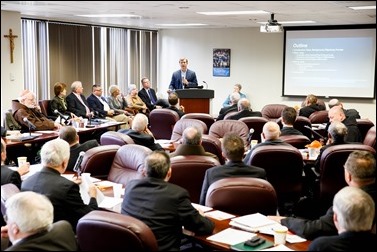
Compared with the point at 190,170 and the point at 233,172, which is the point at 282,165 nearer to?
→ the point at 190,170

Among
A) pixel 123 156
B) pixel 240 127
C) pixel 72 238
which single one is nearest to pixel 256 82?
pixel 240 127

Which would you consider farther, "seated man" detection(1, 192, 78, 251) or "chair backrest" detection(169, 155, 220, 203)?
"chair backrest" detection(169, 155, 220, 203)

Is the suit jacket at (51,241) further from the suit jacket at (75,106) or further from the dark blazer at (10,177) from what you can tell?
the suit jacket at (75,106)

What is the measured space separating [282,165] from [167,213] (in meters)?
2.23

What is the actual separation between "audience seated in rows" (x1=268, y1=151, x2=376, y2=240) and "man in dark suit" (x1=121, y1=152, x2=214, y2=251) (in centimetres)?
52

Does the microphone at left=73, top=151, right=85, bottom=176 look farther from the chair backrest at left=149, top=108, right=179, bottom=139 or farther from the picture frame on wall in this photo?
the picture frame on wall

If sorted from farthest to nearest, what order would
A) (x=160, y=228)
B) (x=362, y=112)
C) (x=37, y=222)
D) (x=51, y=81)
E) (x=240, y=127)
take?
(x=362, y=112) → (x=51, y=81) → (x=240, y=127) → (x=160, y=228) → (x=37, y=222)

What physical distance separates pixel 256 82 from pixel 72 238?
1114cm

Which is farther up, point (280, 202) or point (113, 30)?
point (113, 30)

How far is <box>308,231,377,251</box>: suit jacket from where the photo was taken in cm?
254

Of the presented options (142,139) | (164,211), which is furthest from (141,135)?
(164,211)

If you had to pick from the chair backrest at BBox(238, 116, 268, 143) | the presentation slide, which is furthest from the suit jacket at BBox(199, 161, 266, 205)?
the presentation slide

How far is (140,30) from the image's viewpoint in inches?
536

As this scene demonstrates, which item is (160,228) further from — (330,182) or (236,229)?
(330,182)
